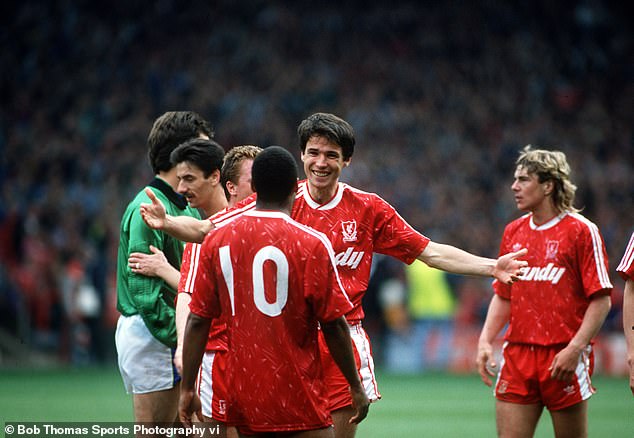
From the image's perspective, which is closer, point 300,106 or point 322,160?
point 322,160

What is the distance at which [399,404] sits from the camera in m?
13.4

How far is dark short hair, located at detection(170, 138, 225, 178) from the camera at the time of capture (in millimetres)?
5863

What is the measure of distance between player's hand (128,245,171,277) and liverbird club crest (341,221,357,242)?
1.13m

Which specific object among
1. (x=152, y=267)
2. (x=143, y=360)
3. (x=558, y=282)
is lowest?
(x=143, y=360)

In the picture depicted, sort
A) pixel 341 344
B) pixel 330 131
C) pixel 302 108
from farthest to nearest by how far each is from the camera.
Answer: pixel 302 108, pixel 330 131, pixel 341 344

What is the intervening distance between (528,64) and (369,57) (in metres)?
4.48

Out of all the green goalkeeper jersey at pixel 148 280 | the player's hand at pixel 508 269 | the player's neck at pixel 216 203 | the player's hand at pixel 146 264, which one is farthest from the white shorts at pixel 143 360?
the player's hand at pixel 508 269

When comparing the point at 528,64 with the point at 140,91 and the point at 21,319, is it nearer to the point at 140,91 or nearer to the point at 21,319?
the point at 140,91

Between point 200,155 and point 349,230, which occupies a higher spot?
point 200,155

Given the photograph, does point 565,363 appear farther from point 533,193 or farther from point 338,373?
point 338,373

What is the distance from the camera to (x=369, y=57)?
26891 mm

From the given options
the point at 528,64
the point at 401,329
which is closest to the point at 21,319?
the point at 401,329

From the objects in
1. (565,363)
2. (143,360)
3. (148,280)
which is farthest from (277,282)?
(565,363)

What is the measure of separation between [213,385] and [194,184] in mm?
1259
